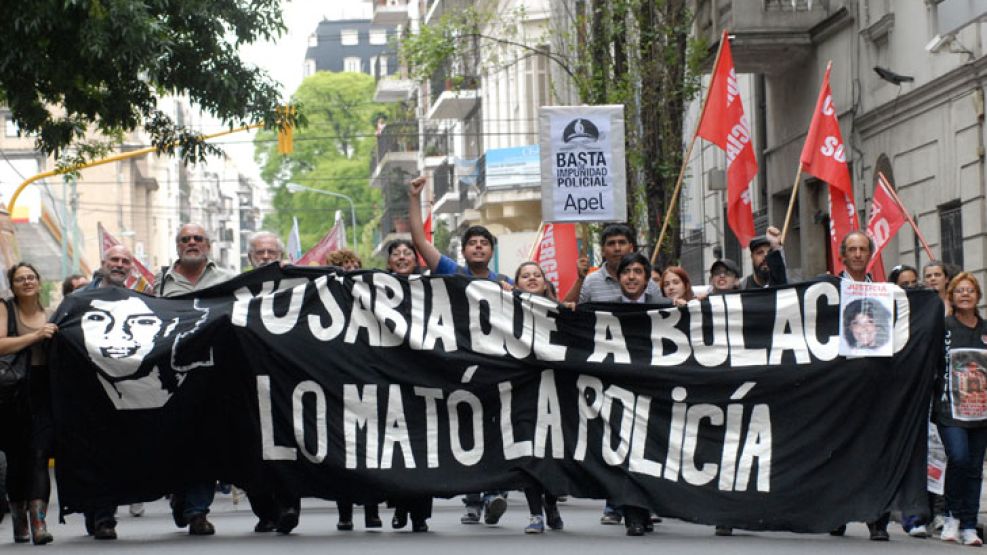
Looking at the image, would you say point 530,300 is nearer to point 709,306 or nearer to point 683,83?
point 709,306

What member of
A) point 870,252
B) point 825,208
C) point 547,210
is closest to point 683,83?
point 825,208

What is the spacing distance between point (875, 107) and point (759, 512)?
13353mm

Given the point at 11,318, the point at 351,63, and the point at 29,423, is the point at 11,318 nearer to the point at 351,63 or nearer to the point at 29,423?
the point at 29,423

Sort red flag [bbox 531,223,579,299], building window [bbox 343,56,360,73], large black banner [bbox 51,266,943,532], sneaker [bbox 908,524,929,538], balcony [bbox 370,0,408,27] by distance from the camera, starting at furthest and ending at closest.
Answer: building window [bbox 343,56,360,73]
balcony [bbox 370,0,408,27]
red flag [bbox 531,223,579,299]
sneaker [bbox 908,524,929,538]
large black banner [bbox 51,266,943,532]

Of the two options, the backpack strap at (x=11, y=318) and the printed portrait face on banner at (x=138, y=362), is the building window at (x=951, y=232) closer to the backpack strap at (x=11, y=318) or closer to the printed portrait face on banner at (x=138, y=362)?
the printed portrait face on banner at (x=138, y=362)

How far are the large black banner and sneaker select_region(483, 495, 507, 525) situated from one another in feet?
1.20

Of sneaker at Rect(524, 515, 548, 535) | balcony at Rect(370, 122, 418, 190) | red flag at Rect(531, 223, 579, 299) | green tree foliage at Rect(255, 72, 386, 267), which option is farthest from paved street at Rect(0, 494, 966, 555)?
green tree foliage at Rect(255, 72, 386, 267)

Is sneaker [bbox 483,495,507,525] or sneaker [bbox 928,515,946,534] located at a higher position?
sneaker [bbox 483,495,507,525]

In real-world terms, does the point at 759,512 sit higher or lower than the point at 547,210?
lower

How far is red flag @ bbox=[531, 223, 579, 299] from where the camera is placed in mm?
21125

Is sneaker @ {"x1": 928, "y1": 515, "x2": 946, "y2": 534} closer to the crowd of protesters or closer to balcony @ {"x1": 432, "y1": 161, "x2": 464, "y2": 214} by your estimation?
the crowd of protesters

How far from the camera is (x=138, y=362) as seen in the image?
11.2m

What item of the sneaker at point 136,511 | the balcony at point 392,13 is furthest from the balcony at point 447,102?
the sneaker at point 136,511

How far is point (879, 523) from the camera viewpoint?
11055mm
